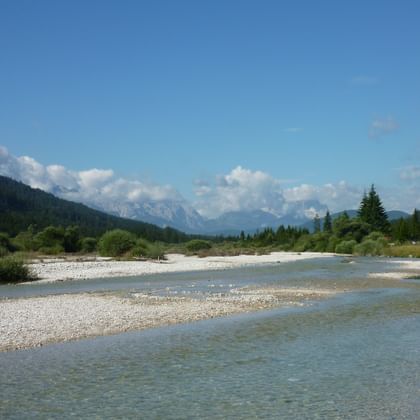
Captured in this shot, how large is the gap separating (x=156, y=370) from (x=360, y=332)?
29.8 feet

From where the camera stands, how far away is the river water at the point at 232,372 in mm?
11727

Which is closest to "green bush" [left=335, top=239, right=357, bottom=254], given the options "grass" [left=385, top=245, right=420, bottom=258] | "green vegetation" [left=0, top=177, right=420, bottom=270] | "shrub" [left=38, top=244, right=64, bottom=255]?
"green vegetation" [left=0, top=177, right=420, bottom=270]

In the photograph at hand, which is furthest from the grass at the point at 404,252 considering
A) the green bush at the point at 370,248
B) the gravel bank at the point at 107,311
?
the gravel bank at the point at 107,311

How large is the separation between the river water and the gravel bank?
1.43m

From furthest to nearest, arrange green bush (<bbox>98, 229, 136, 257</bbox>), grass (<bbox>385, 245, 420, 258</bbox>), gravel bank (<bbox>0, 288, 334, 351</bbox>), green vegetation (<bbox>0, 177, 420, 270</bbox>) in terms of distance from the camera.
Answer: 1. grass (<bbox>385, 245, 420, 258</bbox>)
2. green vegetation (<bbox>0, 177, 420, 270</bbox>)
3. green bush (<bbox>98, 229, 136, 257</bbox>)
4. gravel bank (<bbox>0, 288, 334, 351</bbox>)

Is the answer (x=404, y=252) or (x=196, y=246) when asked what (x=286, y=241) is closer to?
(x=196, y=246)

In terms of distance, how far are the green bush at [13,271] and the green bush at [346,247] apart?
76.7m

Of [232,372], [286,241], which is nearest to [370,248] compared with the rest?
[286,241]

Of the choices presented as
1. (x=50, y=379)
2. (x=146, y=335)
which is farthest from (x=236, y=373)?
(x=146, y=335)

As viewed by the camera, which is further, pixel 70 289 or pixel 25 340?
pixel 70 289

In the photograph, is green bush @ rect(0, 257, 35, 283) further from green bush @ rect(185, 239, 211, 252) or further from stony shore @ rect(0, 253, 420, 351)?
green bush @ rect(185, 239, 211, 252)

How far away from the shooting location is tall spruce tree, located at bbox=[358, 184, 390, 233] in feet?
434

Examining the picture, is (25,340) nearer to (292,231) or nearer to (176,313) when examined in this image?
(176,313)

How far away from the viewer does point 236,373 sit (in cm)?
1466
